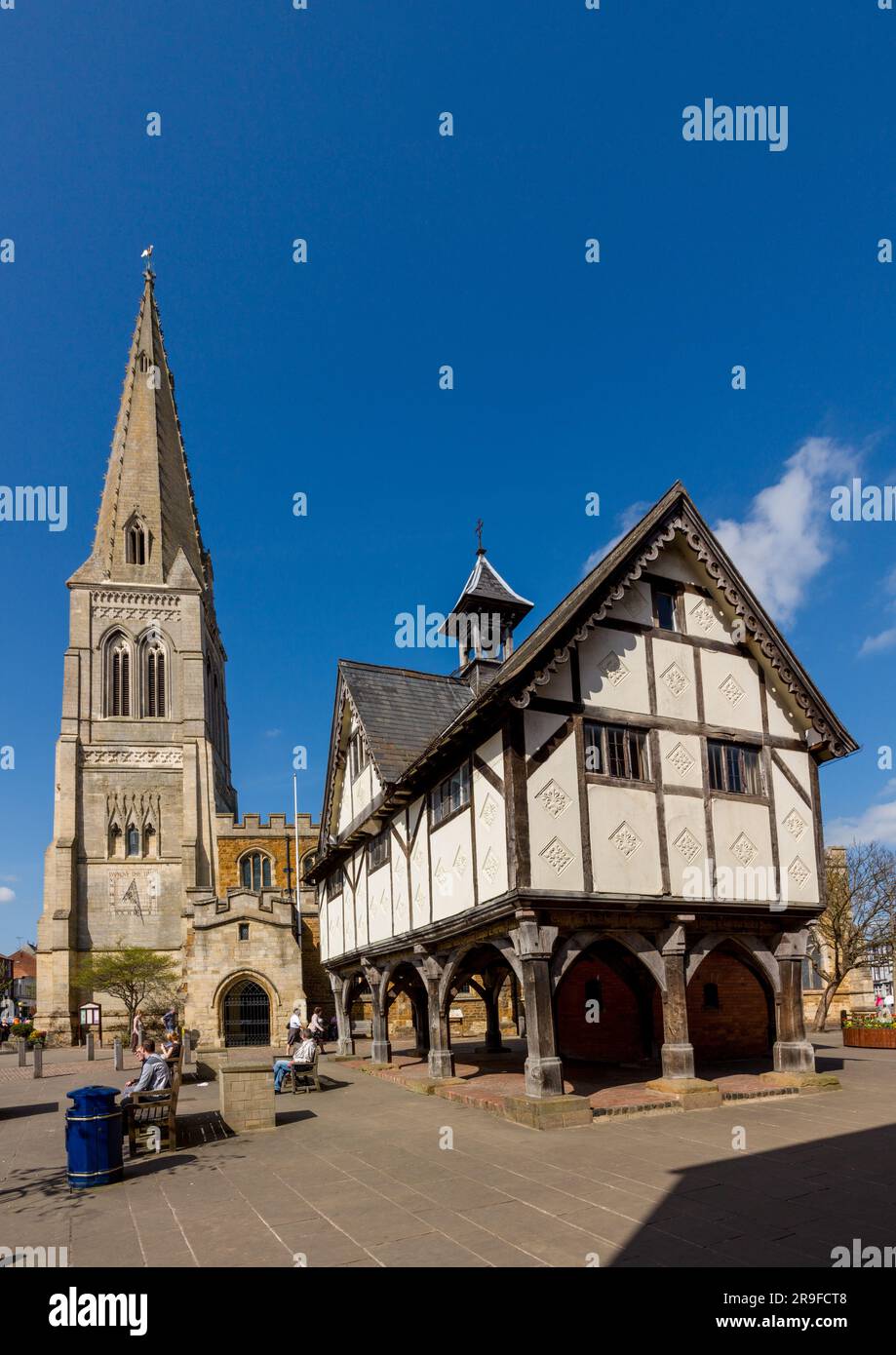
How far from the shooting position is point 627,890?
15.2 m

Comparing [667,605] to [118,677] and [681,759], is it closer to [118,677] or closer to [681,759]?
[681,759]

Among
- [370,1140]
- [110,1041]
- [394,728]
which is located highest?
[394,728]

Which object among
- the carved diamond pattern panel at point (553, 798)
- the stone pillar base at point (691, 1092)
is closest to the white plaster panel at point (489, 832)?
the carved diamond pattern panel at point (553, 798)

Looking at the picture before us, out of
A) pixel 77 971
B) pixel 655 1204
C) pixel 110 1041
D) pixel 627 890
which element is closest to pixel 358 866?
pixel 627 890

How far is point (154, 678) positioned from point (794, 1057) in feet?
170

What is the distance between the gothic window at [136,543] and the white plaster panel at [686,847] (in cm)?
5484

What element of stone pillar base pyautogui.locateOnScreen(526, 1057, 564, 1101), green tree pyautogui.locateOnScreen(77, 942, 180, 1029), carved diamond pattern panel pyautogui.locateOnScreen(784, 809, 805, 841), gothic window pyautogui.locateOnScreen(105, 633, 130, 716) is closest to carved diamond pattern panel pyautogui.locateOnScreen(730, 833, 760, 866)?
carved diamond pattern panel pyautogui.locateOnScreen(784, 809, 805, 841)

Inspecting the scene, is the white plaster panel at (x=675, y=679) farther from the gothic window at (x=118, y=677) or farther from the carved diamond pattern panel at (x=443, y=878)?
the gothic window at (x=118, y=677)

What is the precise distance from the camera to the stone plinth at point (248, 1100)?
14148mm

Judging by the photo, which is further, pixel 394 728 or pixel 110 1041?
pixel 110 1041

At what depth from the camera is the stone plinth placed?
14148 millimetres

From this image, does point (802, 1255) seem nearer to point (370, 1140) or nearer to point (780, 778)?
point (370, 1140)

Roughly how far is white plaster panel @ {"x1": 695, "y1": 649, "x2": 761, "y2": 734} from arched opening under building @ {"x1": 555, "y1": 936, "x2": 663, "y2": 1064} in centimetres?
552

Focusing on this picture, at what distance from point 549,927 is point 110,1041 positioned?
39379mm
